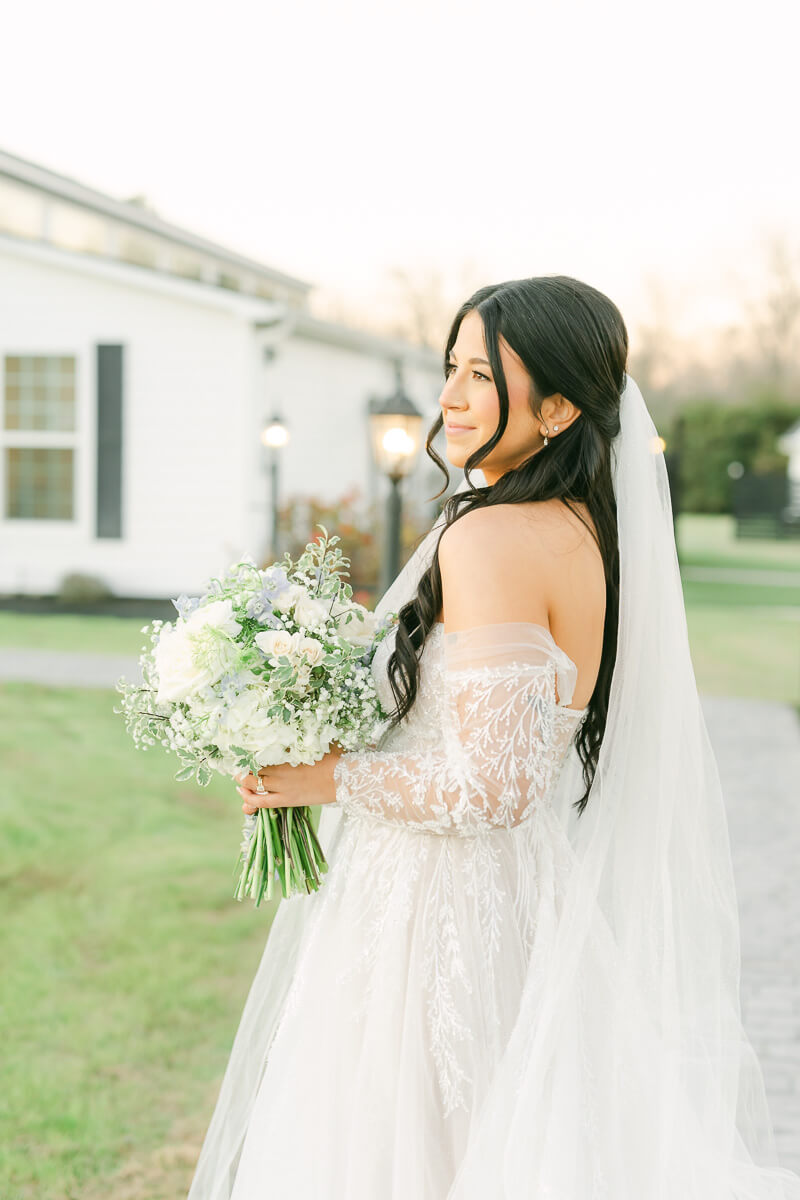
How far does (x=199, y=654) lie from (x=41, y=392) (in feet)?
52.9

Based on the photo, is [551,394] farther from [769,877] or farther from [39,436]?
[39,436]

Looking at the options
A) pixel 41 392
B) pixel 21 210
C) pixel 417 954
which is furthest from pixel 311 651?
pixel 21 210

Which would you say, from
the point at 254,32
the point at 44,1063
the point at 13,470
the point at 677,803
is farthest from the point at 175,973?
the point at 254,32

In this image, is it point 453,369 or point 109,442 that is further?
point 109,442

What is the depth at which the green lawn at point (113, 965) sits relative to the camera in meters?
3.44

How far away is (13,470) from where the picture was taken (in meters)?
17.0

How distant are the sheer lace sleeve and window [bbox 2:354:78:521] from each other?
15744 millimetres

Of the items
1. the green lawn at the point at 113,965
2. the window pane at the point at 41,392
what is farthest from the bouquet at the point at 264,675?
the window pane at the point at 41,392

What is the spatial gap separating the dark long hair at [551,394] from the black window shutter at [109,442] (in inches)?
586

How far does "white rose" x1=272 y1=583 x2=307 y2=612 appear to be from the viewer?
81.4 inches

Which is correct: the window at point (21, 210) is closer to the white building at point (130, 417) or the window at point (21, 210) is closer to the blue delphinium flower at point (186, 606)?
Answer: the white building at point (130, 417)

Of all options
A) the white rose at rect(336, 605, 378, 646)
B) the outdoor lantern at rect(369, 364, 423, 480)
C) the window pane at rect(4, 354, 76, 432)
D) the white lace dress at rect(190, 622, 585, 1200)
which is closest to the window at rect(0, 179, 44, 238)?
the window pane at rect(4, 354, 76, 432)

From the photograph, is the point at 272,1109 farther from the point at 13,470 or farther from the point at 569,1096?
the point at 13,470

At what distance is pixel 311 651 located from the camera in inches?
79.0
